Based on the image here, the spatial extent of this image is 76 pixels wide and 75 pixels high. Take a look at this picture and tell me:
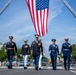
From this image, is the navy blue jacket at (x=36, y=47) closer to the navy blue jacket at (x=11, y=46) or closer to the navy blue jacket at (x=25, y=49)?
the navy blue jacket at (x=25, y=49)

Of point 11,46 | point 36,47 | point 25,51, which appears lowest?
point 25,51

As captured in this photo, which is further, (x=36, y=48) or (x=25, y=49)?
(x=25, y=49)

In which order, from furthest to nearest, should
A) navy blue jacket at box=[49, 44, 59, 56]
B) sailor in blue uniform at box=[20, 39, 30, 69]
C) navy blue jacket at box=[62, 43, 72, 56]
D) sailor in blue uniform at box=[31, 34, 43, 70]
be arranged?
sailor in blue uniform at box=[20, 39, 30, 69] < navy blue jacket at box=[62, 43, 72, 56] < navy blue jacket at box=[49, 44, 59, 56] < sailor in blue uniform at box=[31, 34, 43, 70]

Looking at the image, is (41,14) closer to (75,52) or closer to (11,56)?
(11,56)

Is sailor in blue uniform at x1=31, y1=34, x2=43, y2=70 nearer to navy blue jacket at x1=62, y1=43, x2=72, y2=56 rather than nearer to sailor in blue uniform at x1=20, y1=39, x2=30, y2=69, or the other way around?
sailor in blue uniform at x1=20, y1=39, x2=30, y2=69

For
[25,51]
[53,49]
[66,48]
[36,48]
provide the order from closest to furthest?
[36,48] < [53,49] < [66,48] < [25,51]

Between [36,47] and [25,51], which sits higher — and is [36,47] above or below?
above

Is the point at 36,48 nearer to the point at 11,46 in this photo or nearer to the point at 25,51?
the point at 25,51

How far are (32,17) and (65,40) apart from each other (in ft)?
18.4

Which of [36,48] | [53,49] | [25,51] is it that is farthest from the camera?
[25,51]

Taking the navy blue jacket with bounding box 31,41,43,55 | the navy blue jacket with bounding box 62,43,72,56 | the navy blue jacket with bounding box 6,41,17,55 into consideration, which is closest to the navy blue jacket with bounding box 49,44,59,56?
the navy blue jacket with bounding box 62,43,72,56

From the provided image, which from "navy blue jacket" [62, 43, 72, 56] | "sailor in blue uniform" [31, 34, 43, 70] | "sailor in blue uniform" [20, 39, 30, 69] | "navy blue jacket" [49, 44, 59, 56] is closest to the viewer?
"sailor in blue uniform" [31, 34, 43, 70]

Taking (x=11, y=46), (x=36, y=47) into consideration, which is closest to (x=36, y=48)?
(x=36, y=47)

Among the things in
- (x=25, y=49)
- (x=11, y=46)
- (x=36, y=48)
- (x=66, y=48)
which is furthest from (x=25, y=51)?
(x=66, y=48)
